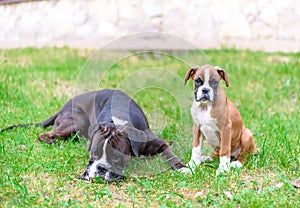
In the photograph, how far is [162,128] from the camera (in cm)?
579

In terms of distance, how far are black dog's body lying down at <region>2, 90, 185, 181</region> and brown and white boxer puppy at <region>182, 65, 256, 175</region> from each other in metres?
0.44

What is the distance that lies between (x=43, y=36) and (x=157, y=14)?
8.15 ft

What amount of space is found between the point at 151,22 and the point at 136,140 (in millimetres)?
5957

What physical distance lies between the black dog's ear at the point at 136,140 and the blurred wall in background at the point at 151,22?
5678 millimetres

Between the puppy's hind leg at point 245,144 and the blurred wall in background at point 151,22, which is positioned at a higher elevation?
the blurred wall in background at point 151,22

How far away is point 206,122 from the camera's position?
13.8ft

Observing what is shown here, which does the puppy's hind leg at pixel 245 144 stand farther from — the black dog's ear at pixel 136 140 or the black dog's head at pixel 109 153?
the black dog's head at pixel 109 153

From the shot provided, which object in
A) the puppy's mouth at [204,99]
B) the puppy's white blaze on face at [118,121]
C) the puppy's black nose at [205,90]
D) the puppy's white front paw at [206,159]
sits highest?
the puppy's black nose at [205,90]

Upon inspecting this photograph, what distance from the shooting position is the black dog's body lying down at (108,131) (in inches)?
A: 164

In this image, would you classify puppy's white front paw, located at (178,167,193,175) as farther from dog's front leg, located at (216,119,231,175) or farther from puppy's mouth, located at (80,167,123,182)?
puppy's mouth, located at (80,167,123,182)

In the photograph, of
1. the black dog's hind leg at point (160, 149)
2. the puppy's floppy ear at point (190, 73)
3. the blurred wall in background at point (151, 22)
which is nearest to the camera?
the puppy's floppy ear at point (190, 73)

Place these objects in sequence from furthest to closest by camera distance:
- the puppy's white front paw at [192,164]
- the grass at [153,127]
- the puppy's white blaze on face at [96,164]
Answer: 1. the puppy's white front paw at [192,164]
2. the puppy's white blaze on face at [96,164]
3. the grass at [153,127]

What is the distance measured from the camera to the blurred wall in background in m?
9.77

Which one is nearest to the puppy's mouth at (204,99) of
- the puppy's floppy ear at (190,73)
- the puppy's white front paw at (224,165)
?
the puppy's floppy ear at (190,73)
